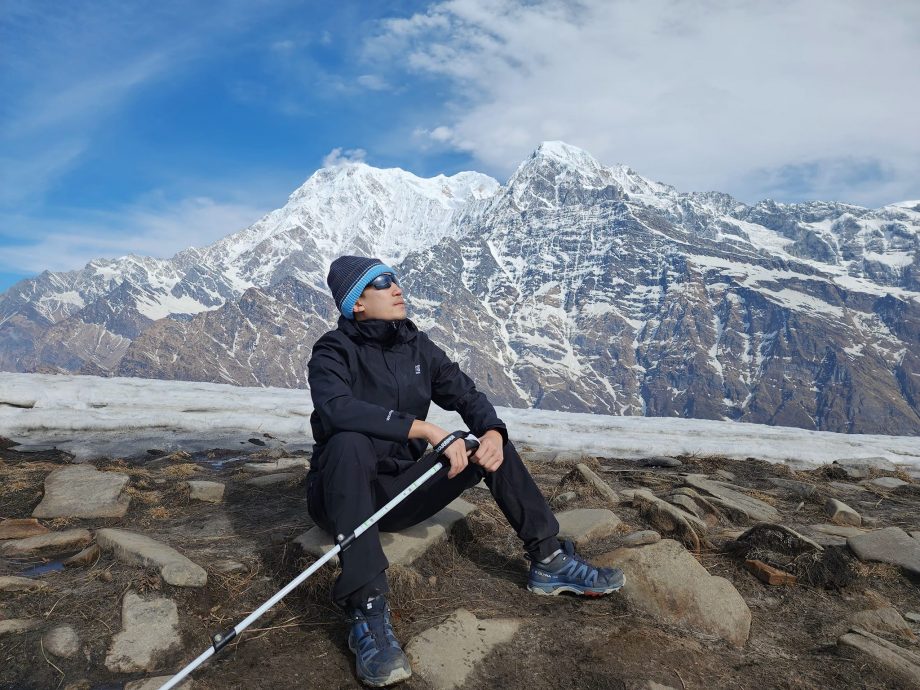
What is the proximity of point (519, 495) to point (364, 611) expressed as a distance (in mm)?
1543

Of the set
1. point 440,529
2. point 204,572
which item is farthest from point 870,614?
point 204,572

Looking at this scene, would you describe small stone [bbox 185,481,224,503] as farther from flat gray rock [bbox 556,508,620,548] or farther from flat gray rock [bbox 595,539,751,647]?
flat gray rock [bbox 595,539,751,647]

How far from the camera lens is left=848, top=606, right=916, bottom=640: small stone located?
4.69m

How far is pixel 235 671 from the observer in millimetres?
3869

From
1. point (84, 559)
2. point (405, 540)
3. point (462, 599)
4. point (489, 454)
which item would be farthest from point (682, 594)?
point (84, 559)

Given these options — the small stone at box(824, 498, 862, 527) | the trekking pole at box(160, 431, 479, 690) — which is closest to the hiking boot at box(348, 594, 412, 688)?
the trekking pole at box(160, 431, 479, 690)

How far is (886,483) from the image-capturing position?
35.3ft

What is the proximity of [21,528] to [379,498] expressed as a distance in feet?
13.8

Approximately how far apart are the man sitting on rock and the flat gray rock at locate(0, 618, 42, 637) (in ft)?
6.59

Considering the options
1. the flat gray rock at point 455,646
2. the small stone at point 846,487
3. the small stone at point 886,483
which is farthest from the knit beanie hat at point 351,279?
the small stone at point 886,483

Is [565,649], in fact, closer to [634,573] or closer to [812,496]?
[634,573]

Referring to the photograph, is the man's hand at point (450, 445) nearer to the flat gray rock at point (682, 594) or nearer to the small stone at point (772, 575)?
the flat gray rock at point (682, 594)

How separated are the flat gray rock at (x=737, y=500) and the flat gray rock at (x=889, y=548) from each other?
1.36m

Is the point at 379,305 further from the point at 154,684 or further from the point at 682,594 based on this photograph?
the point at 682,594
